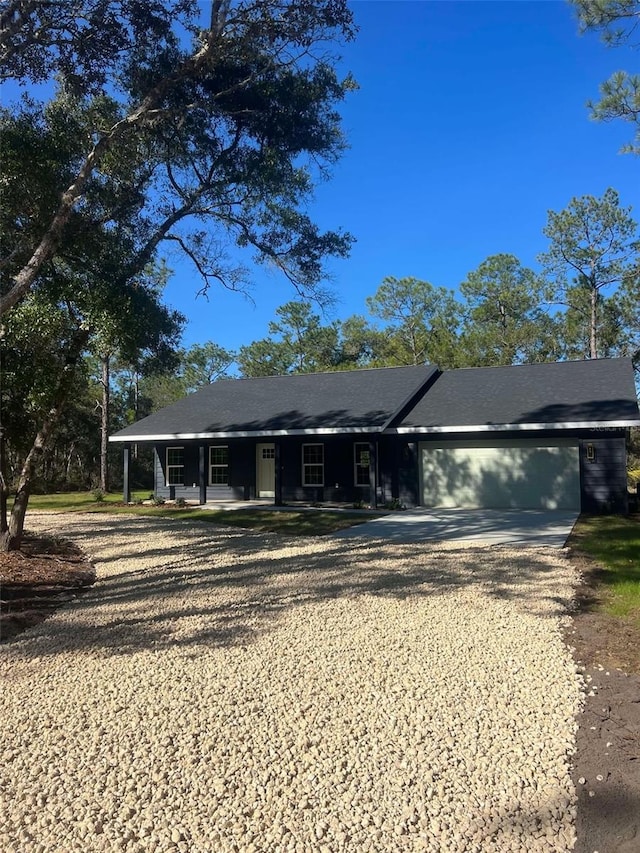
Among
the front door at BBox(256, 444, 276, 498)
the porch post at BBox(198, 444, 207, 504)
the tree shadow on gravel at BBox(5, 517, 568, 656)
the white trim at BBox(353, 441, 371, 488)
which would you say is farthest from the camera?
the front door at BBox(256, 444, 276, 498)

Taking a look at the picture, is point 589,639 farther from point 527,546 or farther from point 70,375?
point 70,375

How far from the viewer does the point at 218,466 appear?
789 inches

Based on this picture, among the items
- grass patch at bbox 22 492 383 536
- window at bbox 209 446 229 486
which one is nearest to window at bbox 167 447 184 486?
window at bbox 209 446 229 486

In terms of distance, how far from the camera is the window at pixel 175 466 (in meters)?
20.6

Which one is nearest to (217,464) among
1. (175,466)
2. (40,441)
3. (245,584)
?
(175,466)

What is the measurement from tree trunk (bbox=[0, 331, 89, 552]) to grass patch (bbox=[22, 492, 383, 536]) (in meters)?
A: 5.09

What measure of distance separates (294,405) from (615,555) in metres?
12.1

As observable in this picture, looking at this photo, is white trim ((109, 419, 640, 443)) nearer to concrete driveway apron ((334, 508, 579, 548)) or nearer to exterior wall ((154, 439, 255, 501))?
exterior wall ((154, 439, 255, 501))

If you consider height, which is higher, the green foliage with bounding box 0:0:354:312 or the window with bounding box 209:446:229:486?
the green foliage with bounding box 0:0:354:312


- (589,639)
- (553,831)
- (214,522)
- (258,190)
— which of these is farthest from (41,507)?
(553,831)

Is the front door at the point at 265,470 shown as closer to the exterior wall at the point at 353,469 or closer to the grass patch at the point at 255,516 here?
the exterior wall at the point at 353,469

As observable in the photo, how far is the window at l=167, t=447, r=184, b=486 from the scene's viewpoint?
20.6 meters

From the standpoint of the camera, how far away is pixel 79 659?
4688 millimetres

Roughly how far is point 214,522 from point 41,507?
804 centimetres
